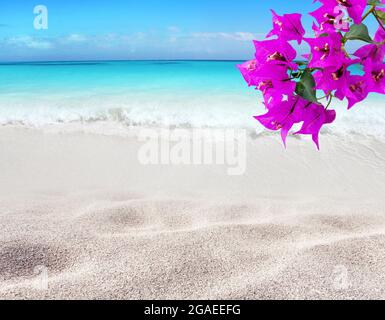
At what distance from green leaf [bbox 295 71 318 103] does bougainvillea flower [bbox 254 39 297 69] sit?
0.06ft

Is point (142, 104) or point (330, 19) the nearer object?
point (330, 19)

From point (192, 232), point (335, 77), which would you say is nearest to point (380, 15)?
point (335, 77)

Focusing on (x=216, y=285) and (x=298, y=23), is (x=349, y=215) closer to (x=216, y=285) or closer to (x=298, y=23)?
(x=216, y=285)

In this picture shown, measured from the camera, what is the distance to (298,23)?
430 millimetres

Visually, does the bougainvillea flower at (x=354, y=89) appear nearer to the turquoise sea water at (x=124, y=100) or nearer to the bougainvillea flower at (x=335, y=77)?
the bougainvillea flower at (x=335, y=77)

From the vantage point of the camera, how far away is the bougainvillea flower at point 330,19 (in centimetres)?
41

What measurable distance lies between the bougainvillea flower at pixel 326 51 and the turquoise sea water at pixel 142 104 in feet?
18.2

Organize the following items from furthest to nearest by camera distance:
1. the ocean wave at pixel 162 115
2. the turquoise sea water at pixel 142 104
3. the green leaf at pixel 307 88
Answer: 1. the turquoise sea water at pixel 142 104
2. the ocean wave at pixel 162 115
3. the green leaf at pixel 307 88

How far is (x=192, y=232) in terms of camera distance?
2.15 metres

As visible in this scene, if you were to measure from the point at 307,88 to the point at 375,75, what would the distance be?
3.2 inches

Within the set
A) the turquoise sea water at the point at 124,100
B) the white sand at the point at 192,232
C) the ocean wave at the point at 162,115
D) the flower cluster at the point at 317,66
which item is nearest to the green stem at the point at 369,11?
the flower cluster at the point at 317,66

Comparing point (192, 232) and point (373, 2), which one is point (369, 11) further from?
point (192, 232)

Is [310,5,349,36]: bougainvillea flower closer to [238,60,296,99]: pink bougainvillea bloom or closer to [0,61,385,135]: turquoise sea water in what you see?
[238,60,296,99]: pink bougainvillea bloom
